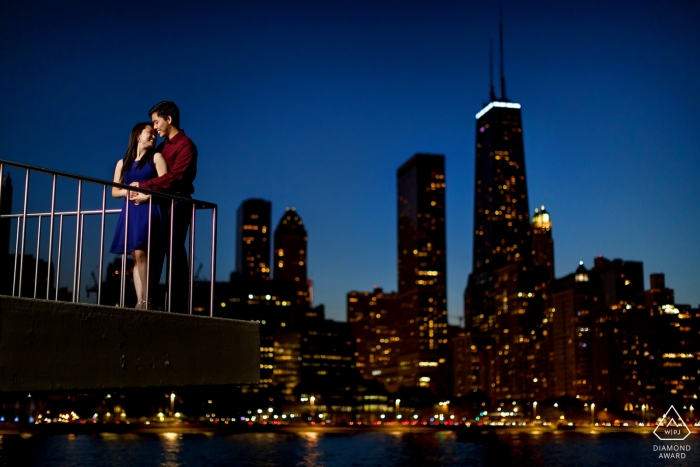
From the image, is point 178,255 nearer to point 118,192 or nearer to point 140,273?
point 140,273

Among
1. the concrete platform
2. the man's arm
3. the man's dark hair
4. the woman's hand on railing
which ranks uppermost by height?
the man's dark hair

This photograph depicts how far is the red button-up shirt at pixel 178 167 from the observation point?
7625 mm

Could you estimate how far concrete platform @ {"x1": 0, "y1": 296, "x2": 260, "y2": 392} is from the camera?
19.2 ft

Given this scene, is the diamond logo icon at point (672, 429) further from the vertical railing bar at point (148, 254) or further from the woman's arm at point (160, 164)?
the vertical railing bar at point (148, 254)

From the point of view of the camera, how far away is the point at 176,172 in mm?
7707

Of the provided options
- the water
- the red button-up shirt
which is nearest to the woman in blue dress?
the red button-up shirt

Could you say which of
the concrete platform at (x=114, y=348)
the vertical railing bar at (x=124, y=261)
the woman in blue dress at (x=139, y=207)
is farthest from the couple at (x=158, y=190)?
the concrete platform at (x=114, y=348)

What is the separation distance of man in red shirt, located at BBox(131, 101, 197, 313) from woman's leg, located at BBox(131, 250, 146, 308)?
96 mm

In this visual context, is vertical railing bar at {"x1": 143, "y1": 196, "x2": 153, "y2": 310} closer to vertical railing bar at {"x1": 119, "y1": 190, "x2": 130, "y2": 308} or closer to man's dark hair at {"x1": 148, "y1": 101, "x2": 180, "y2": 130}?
vertical railing bar at {"x1": 119, "y1": 190, "x2": 130, "y2": 308}

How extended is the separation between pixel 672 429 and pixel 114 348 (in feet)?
526

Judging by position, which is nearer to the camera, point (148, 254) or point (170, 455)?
point (148, 254)

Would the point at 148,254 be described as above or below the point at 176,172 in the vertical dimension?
below

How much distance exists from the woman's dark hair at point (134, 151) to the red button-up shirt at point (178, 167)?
0.48 feet

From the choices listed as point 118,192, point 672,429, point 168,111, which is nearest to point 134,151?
point 168,111
